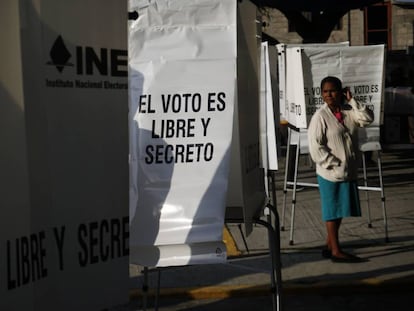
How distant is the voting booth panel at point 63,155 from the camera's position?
2527mm

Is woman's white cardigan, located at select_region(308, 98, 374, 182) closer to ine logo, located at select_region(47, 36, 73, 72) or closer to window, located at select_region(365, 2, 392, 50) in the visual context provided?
ine logo, located at select_region(47, 36, 73, 72)

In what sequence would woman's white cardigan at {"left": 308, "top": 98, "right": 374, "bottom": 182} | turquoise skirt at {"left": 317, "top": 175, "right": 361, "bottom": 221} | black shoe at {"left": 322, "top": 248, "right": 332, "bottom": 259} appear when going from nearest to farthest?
woman's white cardigan at {"left": 308, "top": 98, "right": 374, "bottom": 182}, turquoise skirt at {"left": 317, "top": 175, "right": 361, "bottom": 221}, black shoe at {"left": 322, "top": 248, "right": 332, "bottom": 259}

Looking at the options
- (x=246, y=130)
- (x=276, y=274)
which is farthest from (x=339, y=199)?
(x=246, y=130)

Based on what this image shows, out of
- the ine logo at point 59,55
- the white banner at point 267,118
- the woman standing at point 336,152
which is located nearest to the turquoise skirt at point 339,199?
the woman standing at point 336,152

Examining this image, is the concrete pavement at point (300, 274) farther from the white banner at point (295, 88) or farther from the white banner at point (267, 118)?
the white banner at point (295, 88)

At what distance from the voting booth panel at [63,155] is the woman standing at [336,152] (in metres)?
4.73

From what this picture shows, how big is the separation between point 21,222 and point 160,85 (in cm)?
225

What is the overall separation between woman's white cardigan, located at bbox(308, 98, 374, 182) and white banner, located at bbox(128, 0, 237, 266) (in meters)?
3.16

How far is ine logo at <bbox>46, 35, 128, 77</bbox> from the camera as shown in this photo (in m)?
2.75

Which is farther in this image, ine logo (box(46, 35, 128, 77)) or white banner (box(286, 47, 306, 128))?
white banner (box(286, 47, 306, 128))

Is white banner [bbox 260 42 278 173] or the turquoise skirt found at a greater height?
white banner [bbox 260 42 278 173]

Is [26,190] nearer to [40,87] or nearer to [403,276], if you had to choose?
[40,87]

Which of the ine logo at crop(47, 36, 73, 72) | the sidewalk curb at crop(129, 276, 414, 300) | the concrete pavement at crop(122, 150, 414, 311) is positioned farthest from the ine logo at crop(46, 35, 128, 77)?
the sidewalk curb at crop(129, 276, 414, 300)

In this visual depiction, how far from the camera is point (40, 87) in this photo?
2.66 metres
